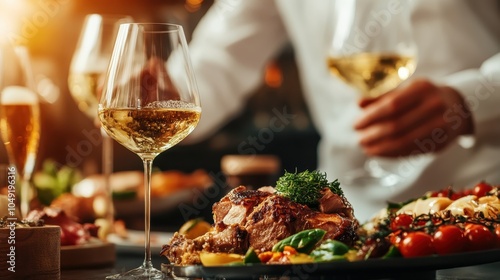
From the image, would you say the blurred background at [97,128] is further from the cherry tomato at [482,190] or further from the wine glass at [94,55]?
the cherry tomato at [482,190]

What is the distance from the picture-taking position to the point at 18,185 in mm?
2596

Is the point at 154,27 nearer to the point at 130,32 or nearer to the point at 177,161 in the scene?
the point at 130,32

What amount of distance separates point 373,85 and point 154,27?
1.16 m

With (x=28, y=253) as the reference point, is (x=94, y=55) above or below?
above

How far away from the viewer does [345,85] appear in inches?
143

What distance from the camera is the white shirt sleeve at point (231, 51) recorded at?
163 inches

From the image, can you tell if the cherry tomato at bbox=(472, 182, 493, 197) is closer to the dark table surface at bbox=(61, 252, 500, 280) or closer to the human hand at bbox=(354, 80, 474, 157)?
the dark table surface at bbox=(61, 252, 500, 280)

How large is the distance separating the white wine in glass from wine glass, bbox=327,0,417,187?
0.94 metres

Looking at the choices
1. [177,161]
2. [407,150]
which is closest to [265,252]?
[407,150]

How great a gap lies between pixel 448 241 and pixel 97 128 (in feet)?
17.1

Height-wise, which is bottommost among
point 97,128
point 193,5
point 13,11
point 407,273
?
point 407,273

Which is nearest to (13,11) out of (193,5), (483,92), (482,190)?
(193,5)

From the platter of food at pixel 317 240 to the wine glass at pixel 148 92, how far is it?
17 centimetres

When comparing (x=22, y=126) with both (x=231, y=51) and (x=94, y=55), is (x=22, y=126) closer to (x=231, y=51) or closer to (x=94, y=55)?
(x=94, y=55)
